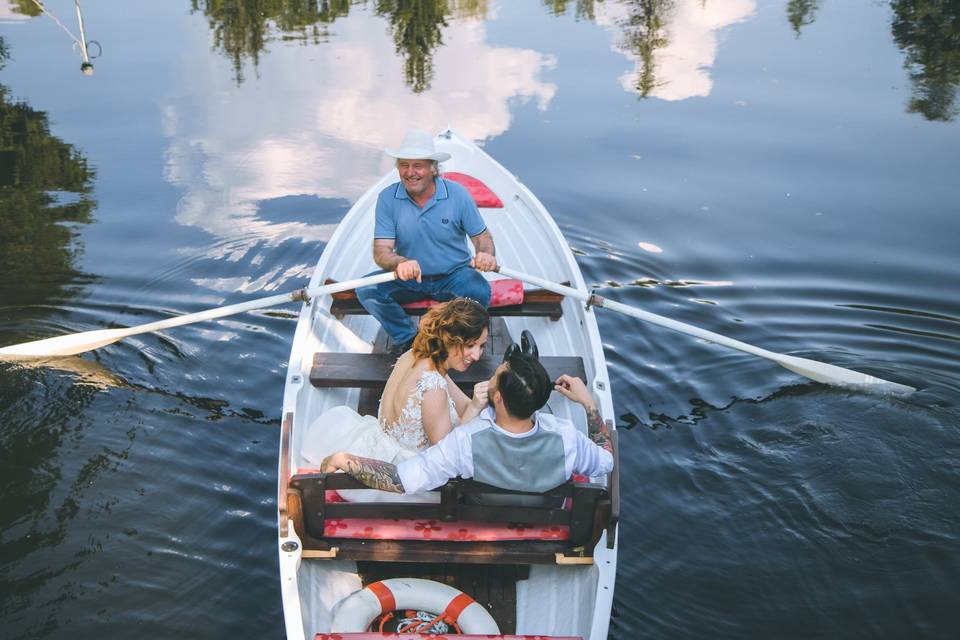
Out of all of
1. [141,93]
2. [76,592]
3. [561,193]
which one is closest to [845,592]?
[76,592]

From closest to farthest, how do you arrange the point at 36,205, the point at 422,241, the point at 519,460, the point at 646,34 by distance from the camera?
the point at 519,460 < the point at 422,241 < the point at 36,205 < the point at 646,34

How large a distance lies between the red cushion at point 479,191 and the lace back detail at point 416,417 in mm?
4291

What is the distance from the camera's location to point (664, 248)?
955 centimetres

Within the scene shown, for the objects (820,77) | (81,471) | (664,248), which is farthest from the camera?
(820,77)

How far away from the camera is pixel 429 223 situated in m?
6.29

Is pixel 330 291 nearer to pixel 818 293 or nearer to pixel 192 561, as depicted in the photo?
pixel 192 561

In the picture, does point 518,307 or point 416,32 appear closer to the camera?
point 518,307

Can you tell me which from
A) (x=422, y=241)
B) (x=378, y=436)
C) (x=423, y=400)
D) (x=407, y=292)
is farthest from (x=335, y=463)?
(x=407, y=292)

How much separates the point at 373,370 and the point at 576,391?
1.64 m

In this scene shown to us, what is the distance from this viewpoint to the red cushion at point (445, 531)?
450cm

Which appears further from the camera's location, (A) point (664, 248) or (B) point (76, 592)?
(A) point (664, 248)

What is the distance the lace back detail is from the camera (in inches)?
176

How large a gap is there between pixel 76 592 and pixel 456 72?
473 inches

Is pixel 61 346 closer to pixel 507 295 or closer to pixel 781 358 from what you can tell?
pixel 507 295
